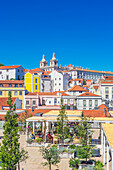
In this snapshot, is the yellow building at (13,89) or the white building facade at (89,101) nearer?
the white building facade at (89,101)

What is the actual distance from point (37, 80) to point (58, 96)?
898 inches

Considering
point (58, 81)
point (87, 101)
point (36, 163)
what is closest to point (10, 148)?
point (36, 163)

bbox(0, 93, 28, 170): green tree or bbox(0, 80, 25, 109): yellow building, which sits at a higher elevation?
bbox(0, 80, 25, 109): yellow building

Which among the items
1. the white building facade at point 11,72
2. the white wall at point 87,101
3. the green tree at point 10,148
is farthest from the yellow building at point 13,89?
the green tree at point 10,148

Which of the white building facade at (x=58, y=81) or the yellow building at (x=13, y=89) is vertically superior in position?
the white building facade at (x=58, y=81)

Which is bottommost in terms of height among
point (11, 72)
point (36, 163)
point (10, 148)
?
point (36, 163)

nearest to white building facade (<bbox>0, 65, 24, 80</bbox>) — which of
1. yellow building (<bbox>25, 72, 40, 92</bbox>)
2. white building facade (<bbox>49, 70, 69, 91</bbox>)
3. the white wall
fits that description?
yellow building (<bbox>25, 72, 40, 92</bbox>)

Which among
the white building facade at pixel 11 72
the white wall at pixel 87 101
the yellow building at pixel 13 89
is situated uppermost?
the white building facade at pixel 11 72

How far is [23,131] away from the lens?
26.0 metres

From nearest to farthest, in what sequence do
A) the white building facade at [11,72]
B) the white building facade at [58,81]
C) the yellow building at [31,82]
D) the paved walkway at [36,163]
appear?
the paved walkway at [36,163]
the yellow building at [31,82]
the white building facade at [11,72]
the white building facade at [58,81]

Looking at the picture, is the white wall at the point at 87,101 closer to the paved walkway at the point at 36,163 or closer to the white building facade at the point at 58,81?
the paved walkway at the point at 36,163

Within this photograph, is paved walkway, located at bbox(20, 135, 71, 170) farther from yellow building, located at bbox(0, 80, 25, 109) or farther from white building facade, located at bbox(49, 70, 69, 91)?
white building facade, located at bbox(49, 70, 69, 91)

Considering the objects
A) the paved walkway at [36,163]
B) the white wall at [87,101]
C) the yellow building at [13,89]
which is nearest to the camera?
the paved walkway at [36,163]

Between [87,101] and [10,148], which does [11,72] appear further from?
[10,148]
